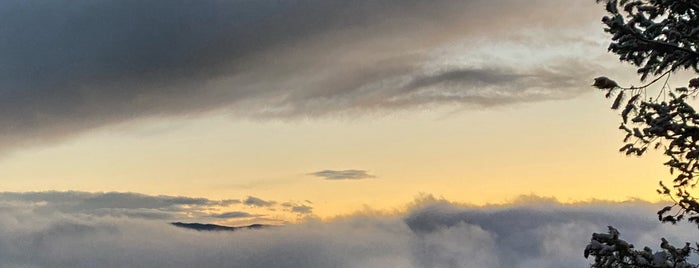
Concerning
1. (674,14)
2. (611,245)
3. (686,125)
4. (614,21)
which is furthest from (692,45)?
(611,245)

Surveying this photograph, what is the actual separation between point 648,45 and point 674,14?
168cm

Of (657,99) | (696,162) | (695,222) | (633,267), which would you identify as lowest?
(633,267)

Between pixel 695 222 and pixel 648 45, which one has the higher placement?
pixel 648 45

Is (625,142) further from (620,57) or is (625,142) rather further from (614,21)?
(614,21)

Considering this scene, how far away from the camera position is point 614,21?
30.4ft

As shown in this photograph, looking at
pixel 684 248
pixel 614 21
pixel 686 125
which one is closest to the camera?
pixel 614 21

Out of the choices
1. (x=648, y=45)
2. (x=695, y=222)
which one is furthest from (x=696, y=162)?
(x=648, y=45)

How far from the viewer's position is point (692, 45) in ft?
36.6

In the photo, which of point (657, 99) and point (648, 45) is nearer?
point (648, 45)

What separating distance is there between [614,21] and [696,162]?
11.2 ft

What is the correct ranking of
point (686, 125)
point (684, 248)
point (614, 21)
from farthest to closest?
point (684, 248) → point (686, 125) → point (614, 21)

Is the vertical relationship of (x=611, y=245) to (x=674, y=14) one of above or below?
below

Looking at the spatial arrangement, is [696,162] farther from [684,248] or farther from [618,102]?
[618,102]

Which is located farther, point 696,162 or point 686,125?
point 696,162
